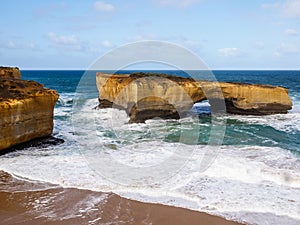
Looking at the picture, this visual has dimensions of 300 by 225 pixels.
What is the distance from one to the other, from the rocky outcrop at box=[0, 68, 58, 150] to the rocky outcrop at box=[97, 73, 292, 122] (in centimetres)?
650

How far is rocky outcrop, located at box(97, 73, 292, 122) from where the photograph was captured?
60.5 ft

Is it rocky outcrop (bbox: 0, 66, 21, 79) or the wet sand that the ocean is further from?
rocky outcrop (bbox: 0, 66, 21, 79)

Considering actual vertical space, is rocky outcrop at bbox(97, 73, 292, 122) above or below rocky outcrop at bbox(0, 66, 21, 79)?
below

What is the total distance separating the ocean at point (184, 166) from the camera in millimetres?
7695

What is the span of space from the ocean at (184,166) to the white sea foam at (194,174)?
0.9 inches

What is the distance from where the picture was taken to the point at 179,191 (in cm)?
830

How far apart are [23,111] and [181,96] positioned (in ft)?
33.7

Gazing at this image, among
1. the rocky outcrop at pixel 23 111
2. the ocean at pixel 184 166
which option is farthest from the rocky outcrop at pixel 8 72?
the rocky outcrop at pixel 23 111

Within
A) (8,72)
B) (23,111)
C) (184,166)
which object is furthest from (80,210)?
(8,72)

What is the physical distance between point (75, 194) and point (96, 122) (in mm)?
11058

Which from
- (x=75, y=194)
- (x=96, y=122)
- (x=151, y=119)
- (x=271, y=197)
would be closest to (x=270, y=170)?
(x=271, y=197)

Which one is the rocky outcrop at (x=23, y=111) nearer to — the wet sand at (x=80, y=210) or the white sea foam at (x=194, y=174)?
the white sea foam at (x=194, y=174)

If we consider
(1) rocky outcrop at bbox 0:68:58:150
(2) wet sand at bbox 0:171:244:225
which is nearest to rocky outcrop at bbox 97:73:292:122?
(1) rocky outcrop at bbox 0:68:58:150

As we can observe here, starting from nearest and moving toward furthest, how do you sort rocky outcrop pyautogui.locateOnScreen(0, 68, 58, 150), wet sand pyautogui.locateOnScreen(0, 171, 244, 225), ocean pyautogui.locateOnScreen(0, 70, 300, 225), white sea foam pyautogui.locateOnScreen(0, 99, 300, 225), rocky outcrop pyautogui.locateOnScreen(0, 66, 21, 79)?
1. wet sand pyautogui.locateOnScreen(0, 171, 244, 225)
2. white sea foam pyautogui.locateOnScreen(0, 99, 300, 225)
3. ocean pyautogui.locateOnScreen(0, 70, 300, 225)
4. rocky outcrop pyautogui.locateOnScreen(0, 68, 58, 150)
5. rocky outcrop pyautogui.locateOnScreen(0, 66, 21, 79)
